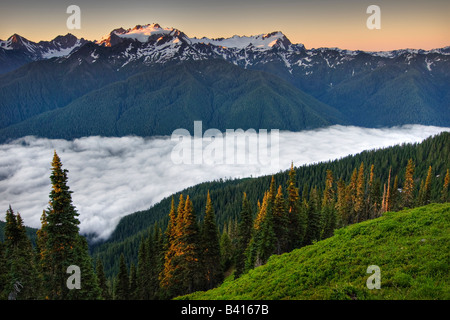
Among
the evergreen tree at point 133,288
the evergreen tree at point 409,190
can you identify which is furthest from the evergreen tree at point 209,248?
the evergreen tree at point 409,190

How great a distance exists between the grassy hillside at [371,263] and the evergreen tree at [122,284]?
32.6m

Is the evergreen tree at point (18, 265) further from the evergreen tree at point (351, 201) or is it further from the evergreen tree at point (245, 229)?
the evergreen tree at point (351, 201)

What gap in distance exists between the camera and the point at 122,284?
166ft

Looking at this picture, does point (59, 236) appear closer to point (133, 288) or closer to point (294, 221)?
point (133, 288)

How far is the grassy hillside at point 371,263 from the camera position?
15.0 metres

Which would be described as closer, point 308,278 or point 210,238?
point 308,278

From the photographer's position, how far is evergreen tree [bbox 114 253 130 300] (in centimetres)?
4970

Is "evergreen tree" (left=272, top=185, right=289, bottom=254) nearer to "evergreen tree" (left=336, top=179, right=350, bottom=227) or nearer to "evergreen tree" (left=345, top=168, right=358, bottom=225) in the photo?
"evergreen tree" (left=336, top=179, right=350, bottom=227)

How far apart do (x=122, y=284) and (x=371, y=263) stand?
47087mm
